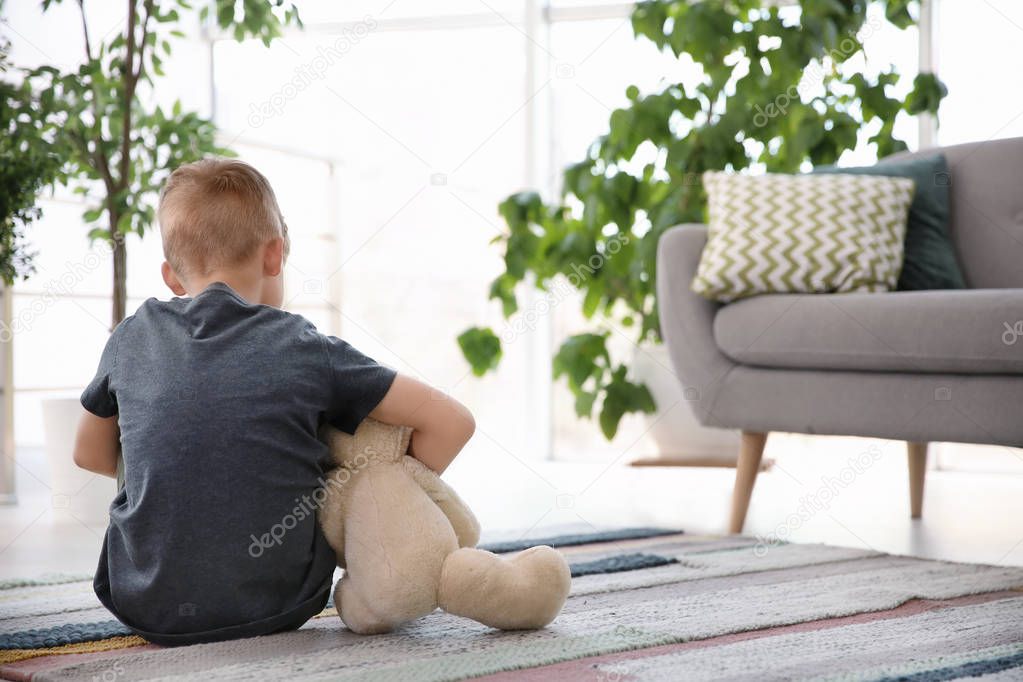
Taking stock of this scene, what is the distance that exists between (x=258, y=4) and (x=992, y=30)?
2.43m

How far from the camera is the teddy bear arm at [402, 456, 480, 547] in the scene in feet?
4.07

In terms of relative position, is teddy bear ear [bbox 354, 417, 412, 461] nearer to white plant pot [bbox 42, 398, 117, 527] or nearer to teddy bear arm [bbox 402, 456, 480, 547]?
teddy bear arm [bbox 402, 456, 480, 547]

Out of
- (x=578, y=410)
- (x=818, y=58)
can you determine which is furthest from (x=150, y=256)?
(x=818, y=58)

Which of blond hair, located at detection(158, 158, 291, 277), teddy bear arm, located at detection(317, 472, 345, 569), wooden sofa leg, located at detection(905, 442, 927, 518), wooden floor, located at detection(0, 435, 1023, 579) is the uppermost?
blond hair, located at detection(158, 158, 291, 277)

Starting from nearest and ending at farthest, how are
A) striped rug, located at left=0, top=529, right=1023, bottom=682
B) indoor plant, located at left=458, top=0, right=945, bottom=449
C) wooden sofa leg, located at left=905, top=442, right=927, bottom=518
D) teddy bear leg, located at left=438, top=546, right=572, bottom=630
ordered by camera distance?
striped rug, located at left=0, top=529, right=1023, bottom=682
teddy bear leg, located at left=438, top=546, right=572, bottom=630
wooden sofa leg, located at left=905, top=442, right=927, bottom=518
indoor plant, located at left=458, top=0, right=945, bottom=449

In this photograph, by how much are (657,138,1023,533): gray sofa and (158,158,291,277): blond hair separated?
1068 mm

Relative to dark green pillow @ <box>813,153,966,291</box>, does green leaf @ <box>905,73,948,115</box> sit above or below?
above

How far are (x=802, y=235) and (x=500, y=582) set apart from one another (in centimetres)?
125

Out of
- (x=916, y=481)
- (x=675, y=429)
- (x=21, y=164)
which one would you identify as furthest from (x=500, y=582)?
(x=675, y=429)

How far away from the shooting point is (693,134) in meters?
3.11

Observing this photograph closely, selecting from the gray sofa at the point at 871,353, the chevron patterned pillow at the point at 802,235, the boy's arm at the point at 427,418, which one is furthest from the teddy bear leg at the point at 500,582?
the chevron patterned pillow at the point at 802,235

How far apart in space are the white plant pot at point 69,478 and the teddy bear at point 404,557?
1.31 metres

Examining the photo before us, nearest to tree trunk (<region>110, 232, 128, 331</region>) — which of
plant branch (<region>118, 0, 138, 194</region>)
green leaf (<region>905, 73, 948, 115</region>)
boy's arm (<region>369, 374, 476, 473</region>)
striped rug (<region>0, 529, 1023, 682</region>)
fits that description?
plant branch (<region>118, 0, 138, 194</region>)

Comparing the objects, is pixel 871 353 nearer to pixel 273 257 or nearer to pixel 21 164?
pixel 273 257
